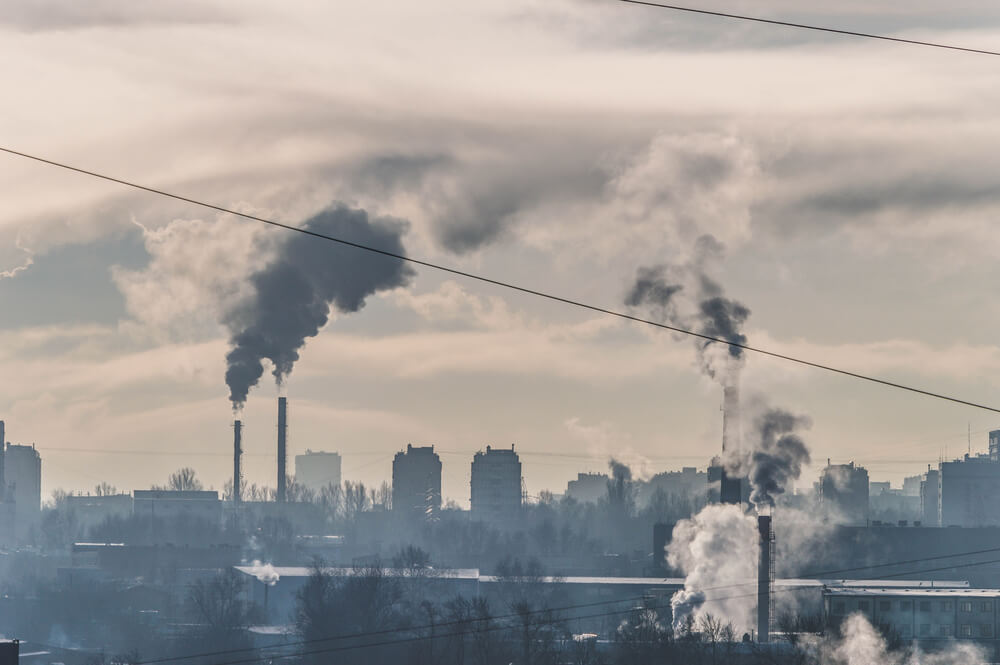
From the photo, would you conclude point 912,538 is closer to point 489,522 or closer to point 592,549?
point 592,549

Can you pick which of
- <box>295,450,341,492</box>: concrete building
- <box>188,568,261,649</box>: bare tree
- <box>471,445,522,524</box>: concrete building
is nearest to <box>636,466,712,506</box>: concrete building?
<box>471,445,522,524</box>: concrete building

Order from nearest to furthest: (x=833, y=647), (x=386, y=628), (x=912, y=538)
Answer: (x=833, y=647) < (x=386, y=628) < (x=912, y=538)

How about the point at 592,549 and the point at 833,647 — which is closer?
the point at 833,647

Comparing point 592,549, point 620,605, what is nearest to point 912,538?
point 620,605

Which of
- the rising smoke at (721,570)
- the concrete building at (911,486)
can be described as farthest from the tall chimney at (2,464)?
the concrete building at (911,486)

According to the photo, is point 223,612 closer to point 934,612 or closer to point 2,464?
point 934,612

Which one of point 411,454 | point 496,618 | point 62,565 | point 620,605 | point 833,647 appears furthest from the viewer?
point 411,454

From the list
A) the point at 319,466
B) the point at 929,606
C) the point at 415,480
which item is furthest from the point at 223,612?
the point at 319,466

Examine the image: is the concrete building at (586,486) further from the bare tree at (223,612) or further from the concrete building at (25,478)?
the bare tree at (223,612)
